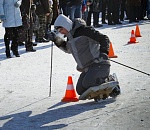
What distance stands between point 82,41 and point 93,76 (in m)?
0.54

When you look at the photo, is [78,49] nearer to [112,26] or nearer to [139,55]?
[139,55]

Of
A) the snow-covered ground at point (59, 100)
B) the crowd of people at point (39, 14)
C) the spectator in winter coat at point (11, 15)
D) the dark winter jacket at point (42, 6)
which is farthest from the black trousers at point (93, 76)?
the dark winter jacket at point (42, 6)

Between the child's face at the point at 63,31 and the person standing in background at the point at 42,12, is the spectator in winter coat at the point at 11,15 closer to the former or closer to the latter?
the person standing in background at the point at 42,12

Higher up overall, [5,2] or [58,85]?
[5,2]

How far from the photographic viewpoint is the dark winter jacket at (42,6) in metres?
11.8

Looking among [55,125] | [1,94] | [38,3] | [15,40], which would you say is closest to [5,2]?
[15,40]

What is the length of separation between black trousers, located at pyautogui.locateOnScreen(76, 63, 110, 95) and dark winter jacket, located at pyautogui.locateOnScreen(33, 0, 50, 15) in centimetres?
532

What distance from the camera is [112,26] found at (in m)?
16.8

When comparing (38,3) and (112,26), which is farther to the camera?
(112,26)

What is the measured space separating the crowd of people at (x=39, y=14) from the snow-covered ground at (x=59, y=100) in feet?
1.93

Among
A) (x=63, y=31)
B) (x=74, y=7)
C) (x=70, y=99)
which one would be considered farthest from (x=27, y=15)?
(x=70, y=99)

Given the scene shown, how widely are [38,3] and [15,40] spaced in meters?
1.97

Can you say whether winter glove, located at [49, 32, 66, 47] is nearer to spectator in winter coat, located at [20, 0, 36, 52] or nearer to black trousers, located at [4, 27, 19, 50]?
black trousers, located at [4, 27, 19, 50]

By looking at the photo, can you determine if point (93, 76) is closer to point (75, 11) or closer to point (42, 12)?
point (42, 12)
